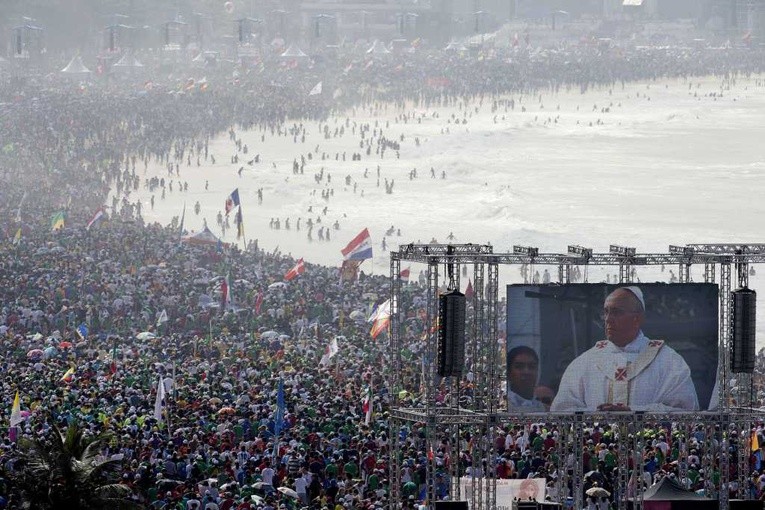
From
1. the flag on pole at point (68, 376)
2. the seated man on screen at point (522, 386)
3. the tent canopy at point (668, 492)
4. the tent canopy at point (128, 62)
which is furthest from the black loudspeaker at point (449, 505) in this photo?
the tent canopy at point (128, 62)

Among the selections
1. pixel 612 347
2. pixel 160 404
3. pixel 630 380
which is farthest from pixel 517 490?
pixel 160 404

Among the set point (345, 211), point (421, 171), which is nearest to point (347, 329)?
point (345, 211)

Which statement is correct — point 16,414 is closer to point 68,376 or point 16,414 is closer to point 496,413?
point 68,376

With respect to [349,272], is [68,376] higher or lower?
lower

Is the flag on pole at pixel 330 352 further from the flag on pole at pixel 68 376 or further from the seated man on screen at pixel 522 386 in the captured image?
the seated man on screen at pixel 522 386

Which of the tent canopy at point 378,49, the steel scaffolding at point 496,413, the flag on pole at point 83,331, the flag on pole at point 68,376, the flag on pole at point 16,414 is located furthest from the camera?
the tent canopy at point 378,49

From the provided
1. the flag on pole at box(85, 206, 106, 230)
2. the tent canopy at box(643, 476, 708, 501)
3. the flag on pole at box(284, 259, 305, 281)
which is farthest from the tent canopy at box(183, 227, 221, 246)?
the tent canopy at box(643, 476, 708, 501)
